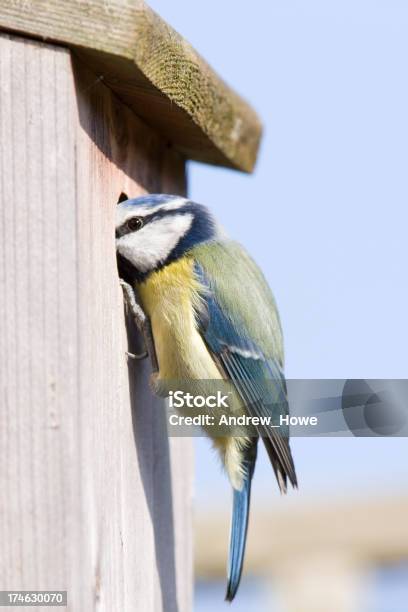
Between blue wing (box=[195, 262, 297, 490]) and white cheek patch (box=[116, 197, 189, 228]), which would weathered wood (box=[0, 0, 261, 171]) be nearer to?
white cheek patch (box=[116, 197, 189, 228])

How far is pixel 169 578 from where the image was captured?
2873 mm

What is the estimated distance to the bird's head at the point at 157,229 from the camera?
2.65 meters

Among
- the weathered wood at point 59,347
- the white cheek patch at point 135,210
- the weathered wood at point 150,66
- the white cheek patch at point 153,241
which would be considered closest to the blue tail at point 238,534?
the weathered wood at point 59,347

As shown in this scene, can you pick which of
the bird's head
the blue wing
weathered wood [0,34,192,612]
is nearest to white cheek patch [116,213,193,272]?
the bird's head

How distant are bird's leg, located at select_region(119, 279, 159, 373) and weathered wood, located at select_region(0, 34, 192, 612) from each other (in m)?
0.11

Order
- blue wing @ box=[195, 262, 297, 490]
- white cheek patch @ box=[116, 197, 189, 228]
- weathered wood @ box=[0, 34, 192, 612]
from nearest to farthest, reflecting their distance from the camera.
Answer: weathered wood @ box=[0, 34, 192, 612], white cheek patch @ box=[116, 197, 189, 228], blue wing @ box=[195, 262, 297, 490]

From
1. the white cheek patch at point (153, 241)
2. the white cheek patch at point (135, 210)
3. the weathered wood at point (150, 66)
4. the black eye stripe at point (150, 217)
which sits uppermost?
the weathered wood at point (150, 66)

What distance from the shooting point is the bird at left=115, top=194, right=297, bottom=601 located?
2648 millimetres

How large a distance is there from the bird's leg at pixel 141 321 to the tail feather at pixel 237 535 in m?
0.41

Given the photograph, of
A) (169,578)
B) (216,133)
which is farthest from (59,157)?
(169,578)

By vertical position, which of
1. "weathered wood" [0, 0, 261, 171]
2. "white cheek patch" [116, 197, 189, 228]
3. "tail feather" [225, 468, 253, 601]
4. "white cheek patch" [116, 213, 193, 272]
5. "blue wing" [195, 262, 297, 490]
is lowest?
"tail feather" [225, 468, 253, 601]

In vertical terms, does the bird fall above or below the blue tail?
above

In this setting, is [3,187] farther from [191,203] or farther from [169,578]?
A: [169,578]

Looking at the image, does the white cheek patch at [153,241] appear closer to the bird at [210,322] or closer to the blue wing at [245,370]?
the bird at [210,322]
